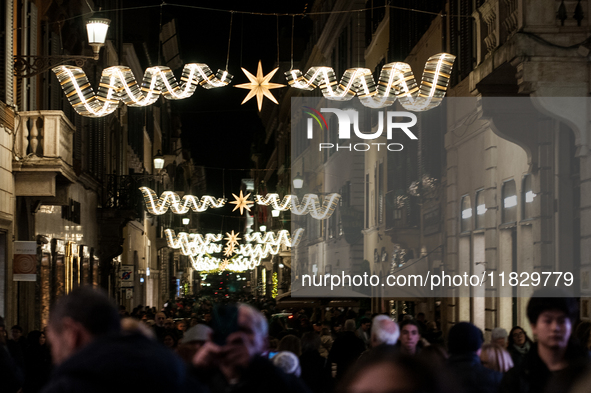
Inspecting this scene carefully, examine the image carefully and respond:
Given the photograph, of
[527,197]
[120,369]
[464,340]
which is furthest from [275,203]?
[120,369]

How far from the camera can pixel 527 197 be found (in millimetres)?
16781

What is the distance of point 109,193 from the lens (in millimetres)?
31984

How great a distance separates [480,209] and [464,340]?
1363 centimetres

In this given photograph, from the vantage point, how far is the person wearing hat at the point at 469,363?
248 inches

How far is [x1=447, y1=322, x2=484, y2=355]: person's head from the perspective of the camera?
21.3 ft

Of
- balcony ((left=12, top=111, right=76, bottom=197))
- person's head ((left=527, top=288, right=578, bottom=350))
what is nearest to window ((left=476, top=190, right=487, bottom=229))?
balcony ((left=12, top=111, right=76, bottom=197))

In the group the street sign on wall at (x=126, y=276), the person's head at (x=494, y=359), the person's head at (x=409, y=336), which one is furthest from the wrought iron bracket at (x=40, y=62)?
the street sign on wall at (x=126, y=276)

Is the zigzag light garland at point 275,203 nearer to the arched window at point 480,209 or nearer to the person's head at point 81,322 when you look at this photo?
the arched window at point 480,209

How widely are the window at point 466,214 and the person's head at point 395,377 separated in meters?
18.8

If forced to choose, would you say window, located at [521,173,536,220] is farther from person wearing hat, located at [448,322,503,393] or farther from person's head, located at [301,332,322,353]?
person wearing hat, located at [448,322,503,393]

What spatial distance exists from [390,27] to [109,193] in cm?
1083

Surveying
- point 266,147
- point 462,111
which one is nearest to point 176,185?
point 266,147

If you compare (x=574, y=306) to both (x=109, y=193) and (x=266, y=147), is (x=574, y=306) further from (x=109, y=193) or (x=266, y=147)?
(x=266, y=147)

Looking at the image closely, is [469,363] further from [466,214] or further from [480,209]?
[466,214]
